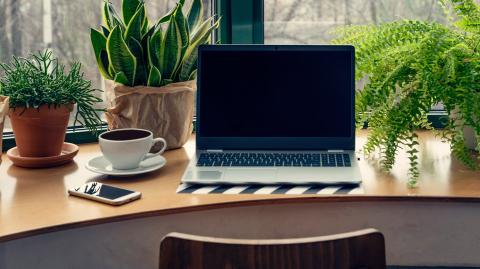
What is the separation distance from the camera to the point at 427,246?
4.65ft

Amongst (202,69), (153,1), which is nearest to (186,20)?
(202,69)

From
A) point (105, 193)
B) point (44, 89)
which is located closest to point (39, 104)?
point (44, 89)

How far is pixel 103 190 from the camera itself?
4.25 feet

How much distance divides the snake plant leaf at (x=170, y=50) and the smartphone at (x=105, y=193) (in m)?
0.37

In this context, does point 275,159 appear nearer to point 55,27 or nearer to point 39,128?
point 39,128

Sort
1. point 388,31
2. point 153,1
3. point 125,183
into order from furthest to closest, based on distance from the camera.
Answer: point 153,1 → point 388,31 → point 125,183

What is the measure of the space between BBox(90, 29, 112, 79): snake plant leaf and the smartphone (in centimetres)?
37

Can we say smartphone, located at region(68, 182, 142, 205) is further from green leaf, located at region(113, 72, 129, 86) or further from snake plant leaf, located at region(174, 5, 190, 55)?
snake plant leaf, located at region(174, 5, 190, 55)

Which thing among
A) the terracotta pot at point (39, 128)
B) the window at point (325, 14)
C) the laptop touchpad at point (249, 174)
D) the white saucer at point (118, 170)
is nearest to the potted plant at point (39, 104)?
the terracotta pot at point (39, 128)

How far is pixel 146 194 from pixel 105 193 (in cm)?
8

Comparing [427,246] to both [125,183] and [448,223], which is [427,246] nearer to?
[448,223]

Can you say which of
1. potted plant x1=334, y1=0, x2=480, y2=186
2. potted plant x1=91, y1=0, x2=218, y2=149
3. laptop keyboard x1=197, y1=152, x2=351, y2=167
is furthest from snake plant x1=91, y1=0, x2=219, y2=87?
potted plant x1=334, y1=0, x2=480, y2=186

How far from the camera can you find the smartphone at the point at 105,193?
49.1 inches

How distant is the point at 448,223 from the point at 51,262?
0.82 m
